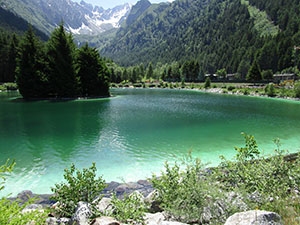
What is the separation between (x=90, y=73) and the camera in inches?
2015

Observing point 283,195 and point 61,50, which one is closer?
point 283,195

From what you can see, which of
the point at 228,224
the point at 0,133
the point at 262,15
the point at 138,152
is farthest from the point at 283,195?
the point at 262,15

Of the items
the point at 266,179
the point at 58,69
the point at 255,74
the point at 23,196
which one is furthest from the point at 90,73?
the point at 255,74

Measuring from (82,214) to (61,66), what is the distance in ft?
159

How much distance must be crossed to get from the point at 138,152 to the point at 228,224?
914 centimetres

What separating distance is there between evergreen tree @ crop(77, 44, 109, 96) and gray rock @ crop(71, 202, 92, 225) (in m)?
48.4

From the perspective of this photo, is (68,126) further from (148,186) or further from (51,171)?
(148,186)

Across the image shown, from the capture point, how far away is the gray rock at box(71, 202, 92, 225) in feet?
15.0

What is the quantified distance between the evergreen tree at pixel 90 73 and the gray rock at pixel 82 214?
1906 inches

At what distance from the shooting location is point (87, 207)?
4875mm

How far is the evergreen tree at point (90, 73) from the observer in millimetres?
50875

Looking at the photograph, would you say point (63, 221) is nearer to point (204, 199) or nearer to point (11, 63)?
point (204, 199)

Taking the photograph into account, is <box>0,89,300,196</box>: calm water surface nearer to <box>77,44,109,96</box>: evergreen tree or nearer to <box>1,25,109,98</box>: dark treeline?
<box>1,25,109,98</box>: dark treeline

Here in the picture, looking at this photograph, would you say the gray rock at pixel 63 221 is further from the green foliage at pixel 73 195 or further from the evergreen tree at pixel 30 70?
the evergreen tree at pixel 30 70
